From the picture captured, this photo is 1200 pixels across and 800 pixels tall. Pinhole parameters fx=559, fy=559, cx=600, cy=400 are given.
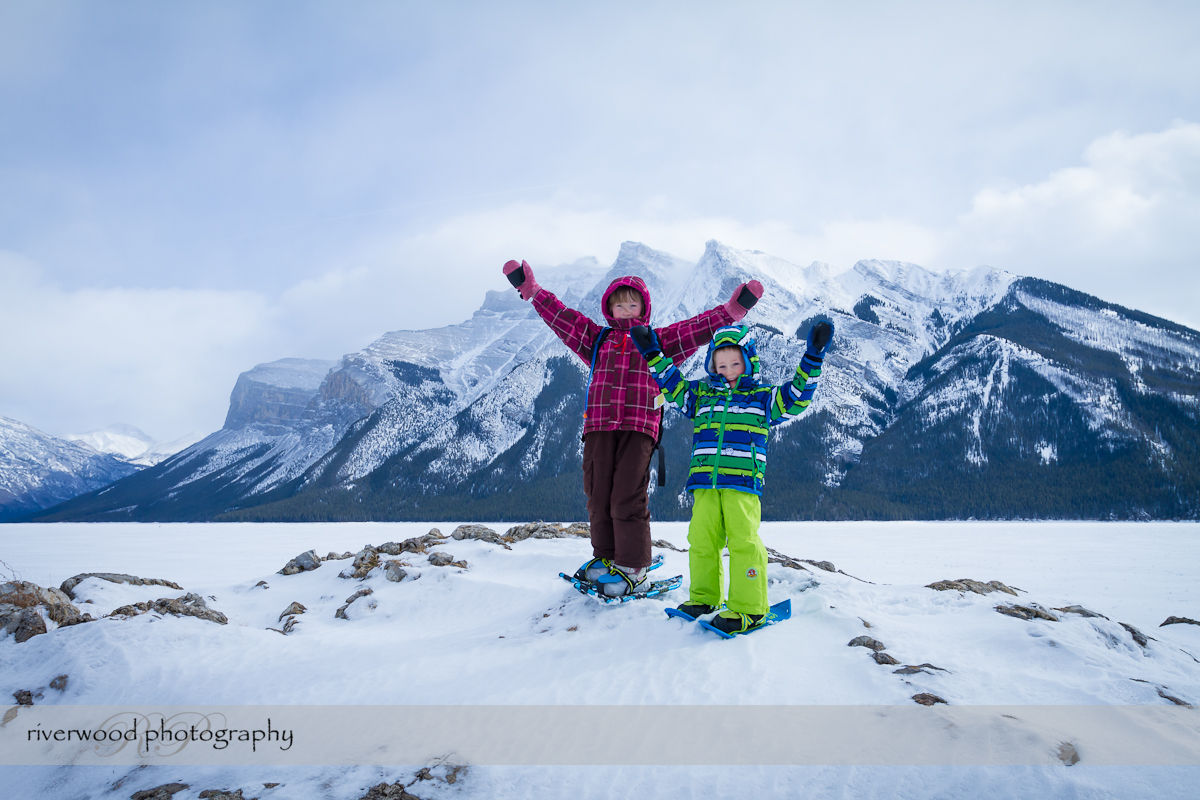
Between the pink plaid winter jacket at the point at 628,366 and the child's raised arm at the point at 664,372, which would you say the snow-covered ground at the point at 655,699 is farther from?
the child's raised arm at the point at 664,372

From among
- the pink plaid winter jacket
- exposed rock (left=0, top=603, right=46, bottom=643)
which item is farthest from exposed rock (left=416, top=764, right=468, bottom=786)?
exposed rock (left=0, top=603, right=46, bottom=643)

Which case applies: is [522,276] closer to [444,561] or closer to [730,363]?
[730,363]

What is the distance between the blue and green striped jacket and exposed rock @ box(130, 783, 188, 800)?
11.5ft

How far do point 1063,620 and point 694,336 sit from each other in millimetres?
3817

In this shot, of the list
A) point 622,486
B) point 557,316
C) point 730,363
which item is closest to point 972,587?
point 730,363

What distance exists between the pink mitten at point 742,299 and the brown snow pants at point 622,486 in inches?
54.9

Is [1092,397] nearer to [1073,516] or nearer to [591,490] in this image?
[1073,516]

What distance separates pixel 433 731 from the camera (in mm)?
3027

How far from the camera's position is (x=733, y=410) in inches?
182

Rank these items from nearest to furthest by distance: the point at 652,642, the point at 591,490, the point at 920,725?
1. the point at 920,725
2. the point at 652,642
3. the point at 591,490

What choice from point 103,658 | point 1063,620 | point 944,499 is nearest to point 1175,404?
point 944,499

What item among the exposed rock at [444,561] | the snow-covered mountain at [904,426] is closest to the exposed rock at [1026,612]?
the exposed rock at [444,561]

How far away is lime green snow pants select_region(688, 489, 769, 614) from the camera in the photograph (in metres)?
4.26

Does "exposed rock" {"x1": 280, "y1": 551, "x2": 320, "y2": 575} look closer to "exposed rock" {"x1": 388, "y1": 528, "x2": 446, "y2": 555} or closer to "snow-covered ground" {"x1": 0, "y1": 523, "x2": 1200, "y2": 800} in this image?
"exposed rock" {"x1": 388, "y1": 528, "x2": 446, "y2": 555}
